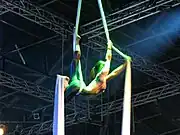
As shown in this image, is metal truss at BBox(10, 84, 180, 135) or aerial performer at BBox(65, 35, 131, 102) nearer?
aerial performer at BBox(65, 35, 131, 102)

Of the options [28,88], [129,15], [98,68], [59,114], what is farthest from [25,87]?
[59,114]

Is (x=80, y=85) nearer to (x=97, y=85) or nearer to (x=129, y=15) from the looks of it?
(x=97, y=85)

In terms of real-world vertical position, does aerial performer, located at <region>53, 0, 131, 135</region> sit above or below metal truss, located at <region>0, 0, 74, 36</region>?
below

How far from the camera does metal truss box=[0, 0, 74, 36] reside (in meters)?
6.34

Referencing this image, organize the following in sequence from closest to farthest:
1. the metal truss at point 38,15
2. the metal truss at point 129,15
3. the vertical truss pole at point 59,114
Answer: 1. the vertical truss pole at point 59,114
2. the metal truss at point 38,15
3. the metal truss at point 129,15

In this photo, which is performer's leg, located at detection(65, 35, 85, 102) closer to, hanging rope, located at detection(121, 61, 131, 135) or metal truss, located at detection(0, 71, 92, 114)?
hanging rope, located at detection(121, 61, 131, 135)

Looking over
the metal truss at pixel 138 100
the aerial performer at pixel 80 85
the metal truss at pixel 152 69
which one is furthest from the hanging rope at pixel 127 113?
the metal truss at pixel 138 100

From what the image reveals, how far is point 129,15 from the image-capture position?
659 centimetres

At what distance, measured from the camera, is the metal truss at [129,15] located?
645 cm

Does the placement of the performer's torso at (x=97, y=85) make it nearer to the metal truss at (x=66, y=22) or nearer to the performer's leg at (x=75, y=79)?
the performer's leg at (x=75, y=79)

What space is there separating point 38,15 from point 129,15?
0.97 metres

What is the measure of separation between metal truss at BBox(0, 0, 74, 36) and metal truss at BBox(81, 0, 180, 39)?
9.4 inches

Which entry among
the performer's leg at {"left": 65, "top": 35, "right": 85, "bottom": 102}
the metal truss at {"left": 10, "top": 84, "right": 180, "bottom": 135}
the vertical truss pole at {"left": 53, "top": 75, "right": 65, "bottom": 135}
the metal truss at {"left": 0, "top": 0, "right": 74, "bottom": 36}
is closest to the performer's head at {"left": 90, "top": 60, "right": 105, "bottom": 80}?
the performer's leg at {"left": 65, "top": 35, "right": 85, "bottom": 102}

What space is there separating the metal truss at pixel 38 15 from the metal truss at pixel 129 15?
239 mm
